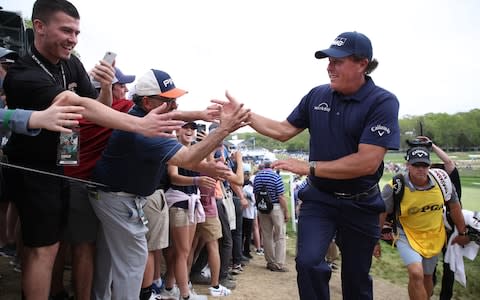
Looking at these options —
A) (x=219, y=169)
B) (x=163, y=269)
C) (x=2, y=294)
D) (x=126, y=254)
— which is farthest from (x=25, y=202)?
(x=163, y=269)

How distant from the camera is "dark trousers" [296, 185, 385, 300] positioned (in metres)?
2.83

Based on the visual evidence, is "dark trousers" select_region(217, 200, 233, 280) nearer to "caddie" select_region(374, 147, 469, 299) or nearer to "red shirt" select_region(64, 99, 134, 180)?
"caddie" select_region(374, 147, 469, 299)

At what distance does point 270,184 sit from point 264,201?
1.22ft

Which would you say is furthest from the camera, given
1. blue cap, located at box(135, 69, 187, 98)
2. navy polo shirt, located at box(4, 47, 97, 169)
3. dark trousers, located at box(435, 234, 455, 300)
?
dark trousers, located at box(435, 234, 455, 300)

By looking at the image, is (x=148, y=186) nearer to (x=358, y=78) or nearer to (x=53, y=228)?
(x=53, y=228)

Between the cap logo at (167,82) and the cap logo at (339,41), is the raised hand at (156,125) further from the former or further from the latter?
the cap logo at (339,41)

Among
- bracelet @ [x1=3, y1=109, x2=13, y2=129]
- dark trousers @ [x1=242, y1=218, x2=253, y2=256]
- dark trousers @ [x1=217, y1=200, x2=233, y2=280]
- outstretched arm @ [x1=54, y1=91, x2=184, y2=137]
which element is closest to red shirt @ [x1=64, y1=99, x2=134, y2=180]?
outstretched arm @ [x1=54, y1=91, x2=184, y2=137]

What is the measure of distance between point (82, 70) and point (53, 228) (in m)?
1.39

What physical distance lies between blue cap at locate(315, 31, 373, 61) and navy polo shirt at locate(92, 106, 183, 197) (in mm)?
1419

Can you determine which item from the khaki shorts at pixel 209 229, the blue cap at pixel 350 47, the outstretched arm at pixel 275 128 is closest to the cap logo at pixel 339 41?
the blue cap at pixel 350 47

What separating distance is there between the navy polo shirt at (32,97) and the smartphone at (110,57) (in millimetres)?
393

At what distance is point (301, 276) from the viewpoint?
2672 mm

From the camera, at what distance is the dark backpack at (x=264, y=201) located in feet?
24.7

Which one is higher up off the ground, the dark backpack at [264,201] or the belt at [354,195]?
the belt at [354,195]
